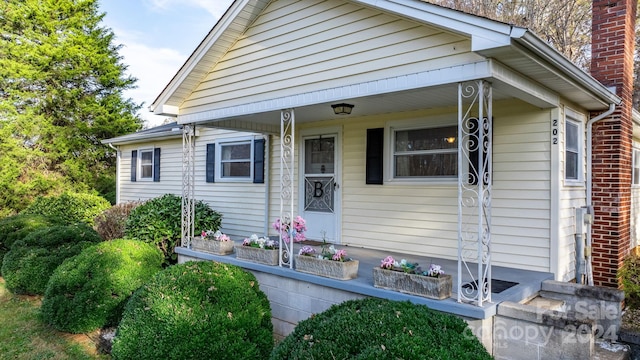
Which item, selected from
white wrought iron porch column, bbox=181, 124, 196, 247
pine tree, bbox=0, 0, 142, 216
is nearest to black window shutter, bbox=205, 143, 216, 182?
white wrought iron porch column, bbox=181, 124, 196, 247

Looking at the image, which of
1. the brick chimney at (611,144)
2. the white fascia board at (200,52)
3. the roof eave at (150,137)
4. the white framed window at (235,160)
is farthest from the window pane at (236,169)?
the brick chimney at (611,144)

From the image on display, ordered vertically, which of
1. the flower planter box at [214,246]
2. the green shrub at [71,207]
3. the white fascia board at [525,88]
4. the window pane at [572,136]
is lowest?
the flower planter box at [214,246]

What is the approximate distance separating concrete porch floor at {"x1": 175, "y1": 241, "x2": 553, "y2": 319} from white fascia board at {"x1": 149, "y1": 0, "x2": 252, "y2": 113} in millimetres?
2606

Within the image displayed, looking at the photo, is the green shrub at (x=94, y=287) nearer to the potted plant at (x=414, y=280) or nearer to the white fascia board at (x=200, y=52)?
the white fascia board at (x=200, y=52)

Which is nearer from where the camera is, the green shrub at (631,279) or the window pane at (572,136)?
the green shrub at (631,279)

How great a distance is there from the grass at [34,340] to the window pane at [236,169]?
414 centimetres

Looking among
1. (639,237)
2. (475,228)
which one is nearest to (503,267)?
(475,228)

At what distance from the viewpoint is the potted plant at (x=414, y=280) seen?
3.56 m

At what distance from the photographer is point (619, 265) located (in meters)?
5.21

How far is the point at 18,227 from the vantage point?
7.93 metres

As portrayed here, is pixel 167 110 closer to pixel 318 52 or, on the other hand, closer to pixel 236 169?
pixel 236 169

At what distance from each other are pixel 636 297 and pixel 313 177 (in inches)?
189

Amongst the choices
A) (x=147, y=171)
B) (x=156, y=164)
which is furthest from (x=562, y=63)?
(x=147, y=171)

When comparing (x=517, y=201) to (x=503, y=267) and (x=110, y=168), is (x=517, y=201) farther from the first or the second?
(x=110, y=168)
